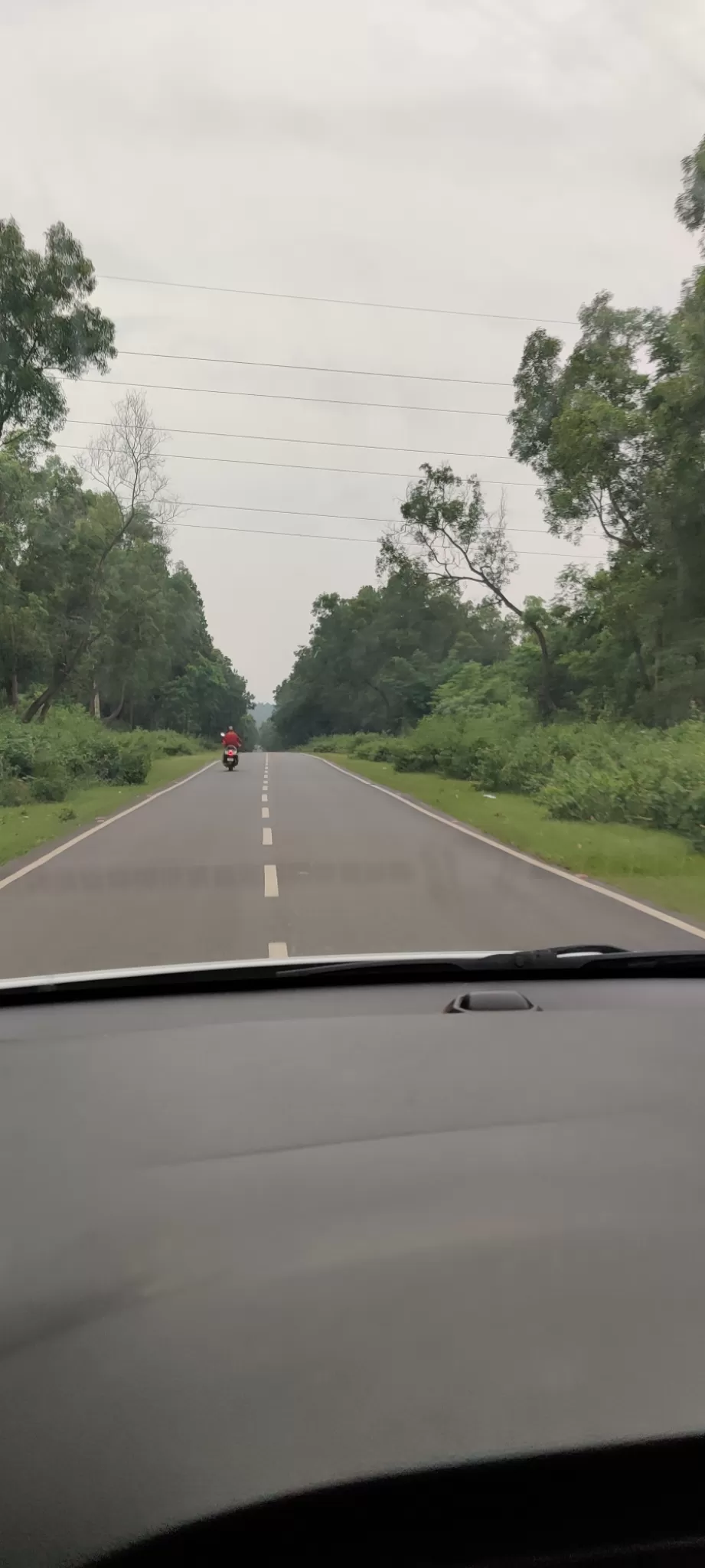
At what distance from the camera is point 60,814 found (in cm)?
1941

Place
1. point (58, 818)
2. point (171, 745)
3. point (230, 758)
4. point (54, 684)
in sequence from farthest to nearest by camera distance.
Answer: point (171, 745), point (54, 684), point (230, 758), point (58, 818)

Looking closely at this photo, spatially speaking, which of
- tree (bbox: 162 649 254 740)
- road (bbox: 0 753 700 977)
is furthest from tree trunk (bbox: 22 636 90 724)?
tree (bbox: 162 649 254 740)

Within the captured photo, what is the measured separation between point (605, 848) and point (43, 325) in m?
24.1

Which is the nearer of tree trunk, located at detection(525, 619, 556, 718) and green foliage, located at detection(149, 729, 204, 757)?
tree trunk, located at detection(525, 619, 556, 718)

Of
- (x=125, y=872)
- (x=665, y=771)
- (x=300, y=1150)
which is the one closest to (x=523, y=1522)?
(x=300, y=1150)

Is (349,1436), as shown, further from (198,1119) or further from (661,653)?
(661,653)

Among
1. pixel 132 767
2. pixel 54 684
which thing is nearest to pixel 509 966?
pixel 132 767

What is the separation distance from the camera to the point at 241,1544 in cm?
164

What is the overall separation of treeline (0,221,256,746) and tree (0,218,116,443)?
0.08ft

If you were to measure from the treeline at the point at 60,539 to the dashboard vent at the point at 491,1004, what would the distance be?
22.8 meters

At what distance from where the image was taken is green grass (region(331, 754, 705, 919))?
10961mm

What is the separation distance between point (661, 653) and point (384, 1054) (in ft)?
91.6

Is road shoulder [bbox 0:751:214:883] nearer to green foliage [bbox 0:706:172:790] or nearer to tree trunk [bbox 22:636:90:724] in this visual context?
green foliage [bbox 0:706:172:790]

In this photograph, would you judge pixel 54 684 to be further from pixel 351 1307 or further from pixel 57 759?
pixel 351 1307
